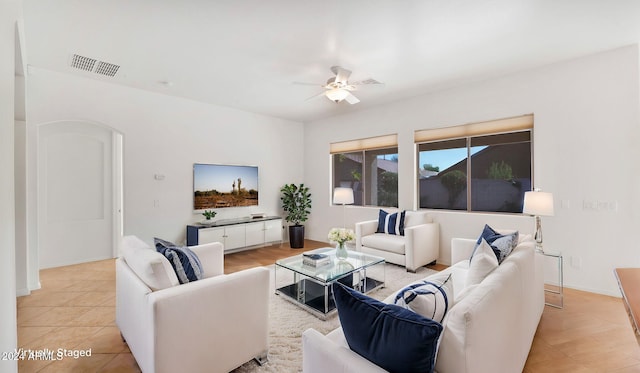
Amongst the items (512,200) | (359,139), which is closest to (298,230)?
(359,139)

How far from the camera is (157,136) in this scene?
463 cm

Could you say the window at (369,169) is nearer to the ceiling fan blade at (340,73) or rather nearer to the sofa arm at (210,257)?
the ceiling fan blade at (340,73)

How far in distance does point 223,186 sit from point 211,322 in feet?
12.8

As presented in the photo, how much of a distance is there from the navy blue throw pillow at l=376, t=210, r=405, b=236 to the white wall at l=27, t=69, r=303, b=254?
263 centimetres

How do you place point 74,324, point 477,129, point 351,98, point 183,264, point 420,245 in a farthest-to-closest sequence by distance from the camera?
point 477,129
point 420,245
point 351,98
point 74,324
point 183,264

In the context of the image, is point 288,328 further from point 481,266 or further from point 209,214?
point 209,214

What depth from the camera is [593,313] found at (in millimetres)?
2834

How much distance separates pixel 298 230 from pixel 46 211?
4.11 metres

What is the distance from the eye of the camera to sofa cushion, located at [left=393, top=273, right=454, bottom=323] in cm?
125

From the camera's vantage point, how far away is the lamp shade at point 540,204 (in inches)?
119

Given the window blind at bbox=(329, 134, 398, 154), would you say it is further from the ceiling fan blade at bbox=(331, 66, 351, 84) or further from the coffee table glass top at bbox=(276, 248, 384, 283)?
the coffee table glass top at bbox=(276, 248, 384, 283)

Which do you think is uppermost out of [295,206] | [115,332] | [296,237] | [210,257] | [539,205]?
[539,205]

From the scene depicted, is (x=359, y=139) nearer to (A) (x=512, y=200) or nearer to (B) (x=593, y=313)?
(A) (x=512, y=200)

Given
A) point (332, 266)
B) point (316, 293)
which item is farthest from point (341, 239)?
point (316, 293)
